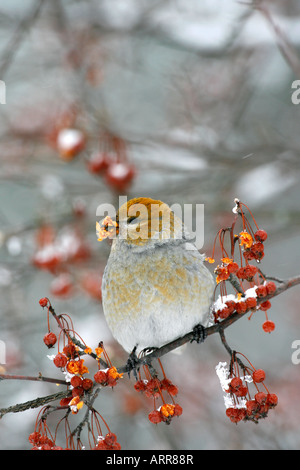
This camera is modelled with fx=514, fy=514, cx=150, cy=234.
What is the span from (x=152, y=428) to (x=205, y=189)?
2.25 metres

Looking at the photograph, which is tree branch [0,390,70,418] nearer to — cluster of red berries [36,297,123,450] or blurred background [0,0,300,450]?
cluster of red berries [36,297,123,450]

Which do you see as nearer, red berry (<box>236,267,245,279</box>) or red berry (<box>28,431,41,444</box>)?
red berry (<box>28,431,41,444</box>)

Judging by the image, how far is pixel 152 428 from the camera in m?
4.46

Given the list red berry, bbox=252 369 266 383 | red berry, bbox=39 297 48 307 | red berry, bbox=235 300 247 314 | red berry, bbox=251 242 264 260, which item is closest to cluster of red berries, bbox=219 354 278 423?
red berry, bbox=252 369 266 383

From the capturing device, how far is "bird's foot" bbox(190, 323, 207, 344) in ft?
8.79

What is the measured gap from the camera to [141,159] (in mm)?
4988

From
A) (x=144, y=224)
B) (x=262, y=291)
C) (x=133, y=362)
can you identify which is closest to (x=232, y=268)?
(x=262, y=291)

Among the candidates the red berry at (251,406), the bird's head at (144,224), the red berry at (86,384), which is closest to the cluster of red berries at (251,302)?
the red berry at (251,406)

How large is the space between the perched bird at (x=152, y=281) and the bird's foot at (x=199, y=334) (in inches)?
1.6

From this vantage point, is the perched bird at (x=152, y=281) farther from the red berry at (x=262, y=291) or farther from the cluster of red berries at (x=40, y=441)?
the cluster of red berries at (x=40, y=441)

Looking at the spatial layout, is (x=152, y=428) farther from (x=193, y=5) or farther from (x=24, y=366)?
(x=193, y=5)

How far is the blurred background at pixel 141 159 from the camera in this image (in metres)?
4.40

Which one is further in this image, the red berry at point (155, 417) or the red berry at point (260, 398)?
the red berry at point (155, 417)

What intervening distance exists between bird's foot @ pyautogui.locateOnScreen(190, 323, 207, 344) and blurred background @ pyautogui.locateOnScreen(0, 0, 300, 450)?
58.2 inches
